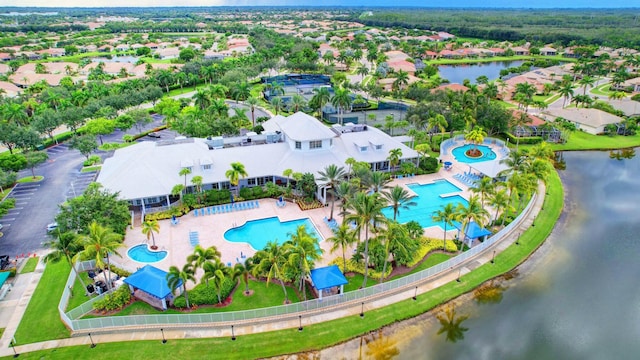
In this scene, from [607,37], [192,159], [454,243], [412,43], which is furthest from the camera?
[412,43]

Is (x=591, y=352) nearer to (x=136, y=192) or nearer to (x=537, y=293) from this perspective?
(x=537, y=293)

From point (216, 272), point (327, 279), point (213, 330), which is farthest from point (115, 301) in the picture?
point (327, 279)

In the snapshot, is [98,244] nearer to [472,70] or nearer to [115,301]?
[115,301]

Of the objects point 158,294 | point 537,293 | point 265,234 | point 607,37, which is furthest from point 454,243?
point 607,37

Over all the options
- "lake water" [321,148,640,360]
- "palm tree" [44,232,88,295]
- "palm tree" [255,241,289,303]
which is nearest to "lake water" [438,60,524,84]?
"lake water" [321,148,640,360]

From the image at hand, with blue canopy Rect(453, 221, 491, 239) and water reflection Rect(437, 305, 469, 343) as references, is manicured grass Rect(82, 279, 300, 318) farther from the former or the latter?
blue canopy Rect(453, 221, 491, 239)

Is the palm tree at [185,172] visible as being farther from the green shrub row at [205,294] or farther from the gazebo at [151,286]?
the green shrub row at [205,294]
